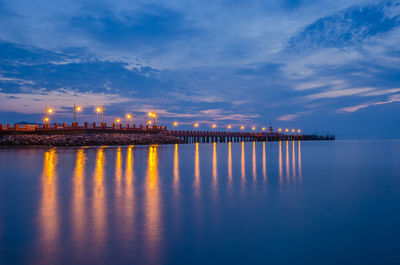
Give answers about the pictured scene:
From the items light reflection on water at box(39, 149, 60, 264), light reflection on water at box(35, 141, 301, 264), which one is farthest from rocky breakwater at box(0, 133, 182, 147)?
light reflection on water at box(39, 149, 60, 264)

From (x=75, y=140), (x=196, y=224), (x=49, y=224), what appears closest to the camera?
(x=49, y=224)

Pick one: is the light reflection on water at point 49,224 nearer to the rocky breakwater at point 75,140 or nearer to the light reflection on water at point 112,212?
the light reflection on water at point 112,212

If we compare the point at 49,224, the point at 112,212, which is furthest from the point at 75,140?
the point at 49,224

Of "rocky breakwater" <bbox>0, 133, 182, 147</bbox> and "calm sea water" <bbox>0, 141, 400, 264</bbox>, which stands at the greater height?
"rocky breakwater" <bbox>0, 133, 182, 147</bbox>

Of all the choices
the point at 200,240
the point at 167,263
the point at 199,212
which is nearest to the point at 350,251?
the point at 200,240

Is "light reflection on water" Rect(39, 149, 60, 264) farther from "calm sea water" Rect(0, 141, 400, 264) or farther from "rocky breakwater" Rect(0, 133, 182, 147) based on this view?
"rocky breakwater" Rect(0, 133, 182, 147)

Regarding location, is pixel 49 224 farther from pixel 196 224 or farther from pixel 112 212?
pixel 196 224

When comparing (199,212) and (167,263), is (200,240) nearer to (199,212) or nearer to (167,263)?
(167,263)

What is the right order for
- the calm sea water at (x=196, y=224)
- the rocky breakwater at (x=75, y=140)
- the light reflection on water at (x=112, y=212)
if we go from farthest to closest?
the rocky breakwater at (x=75, y=140)
the light reflection on water at (x=112, y=212)
the calm sea water at (x=196, y=224)

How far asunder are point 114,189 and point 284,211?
5.56 m

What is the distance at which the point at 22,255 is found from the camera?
183 inches

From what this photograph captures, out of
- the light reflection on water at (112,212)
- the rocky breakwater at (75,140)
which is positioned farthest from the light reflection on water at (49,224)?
the rocky breakwater at (75,140)

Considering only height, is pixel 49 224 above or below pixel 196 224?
above

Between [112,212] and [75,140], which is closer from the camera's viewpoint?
[112,212]
